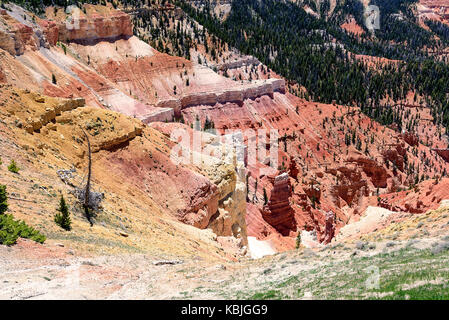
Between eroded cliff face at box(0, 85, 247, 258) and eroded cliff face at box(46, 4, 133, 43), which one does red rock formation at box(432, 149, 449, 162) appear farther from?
eroded cliff face at box(0, 85, 247, 258)

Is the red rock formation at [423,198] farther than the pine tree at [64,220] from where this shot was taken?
Yes

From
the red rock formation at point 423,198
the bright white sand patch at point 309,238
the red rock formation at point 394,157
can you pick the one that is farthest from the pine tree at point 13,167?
the red rock formation at point 394,157

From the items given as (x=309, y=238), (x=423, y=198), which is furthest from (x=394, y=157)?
(x=423, y=198)

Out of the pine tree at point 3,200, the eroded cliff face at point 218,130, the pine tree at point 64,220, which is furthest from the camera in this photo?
the eroded cliff face at point 218,130

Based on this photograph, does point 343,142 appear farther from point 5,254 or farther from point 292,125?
point 5,254

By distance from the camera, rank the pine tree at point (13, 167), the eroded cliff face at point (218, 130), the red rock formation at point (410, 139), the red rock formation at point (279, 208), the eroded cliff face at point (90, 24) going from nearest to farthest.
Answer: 1. the pine tree at point (13, 167)
2. the eroded cliff face at point (218, 130)
3. the red rock formation at point (279, 208)
4. the eroded cliff face at point (90, 24)
5. the red rock formation at point (410, 139)

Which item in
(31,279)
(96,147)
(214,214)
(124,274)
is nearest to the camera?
(31,279)

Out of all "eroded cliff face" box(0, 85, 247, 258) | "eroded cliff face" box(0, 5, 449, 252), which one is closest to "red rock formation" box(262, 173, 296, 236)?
"eroded cliff face" box(0, 5, 449, 252)

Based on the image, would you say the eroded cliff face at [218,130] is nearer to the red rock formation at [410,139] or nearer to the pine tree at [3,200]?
the red rock formation at [410,139]
